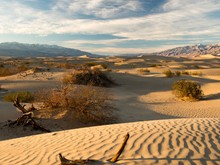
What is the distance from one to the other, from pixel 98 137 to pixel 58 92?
20.2ft

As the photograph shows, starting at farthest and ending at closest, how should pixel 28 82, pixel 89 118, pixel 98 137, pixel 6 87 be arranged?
pixel 28 82 < pixel 6 87 < pixel 89 118 < pixel 98 137

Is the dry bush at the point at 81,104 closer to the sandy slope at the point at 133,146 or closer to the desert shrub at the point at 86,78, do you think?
the sandy slope at the point at 133,146

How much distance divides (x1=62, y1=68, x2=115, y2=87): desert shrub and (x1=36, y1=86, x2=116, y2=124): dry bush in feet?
31.5

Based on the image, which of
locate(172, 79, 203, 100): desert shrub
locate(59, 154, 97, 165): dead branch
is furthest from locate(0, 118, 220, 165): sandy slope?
locate(172, 79, 203, 100): desert shrub

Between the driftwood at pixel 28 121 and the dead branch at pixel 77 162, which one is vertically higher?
the dead branch at pixel 77 162

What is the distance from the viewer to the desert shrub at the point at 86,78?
23156 millimetres

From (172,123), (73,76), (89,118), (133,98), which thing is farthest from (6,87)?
(172,123)

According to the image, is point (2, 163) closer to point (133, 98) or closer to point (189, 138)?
point (189, 138)

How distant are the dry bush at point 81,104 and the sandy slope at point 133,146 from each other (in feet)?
12.4

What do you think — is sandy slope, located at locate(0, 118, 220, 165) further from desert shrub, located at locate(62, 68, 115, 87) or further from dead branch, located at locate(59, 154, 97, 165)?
desert shrub, located at locate(62, 68, 115, 87)

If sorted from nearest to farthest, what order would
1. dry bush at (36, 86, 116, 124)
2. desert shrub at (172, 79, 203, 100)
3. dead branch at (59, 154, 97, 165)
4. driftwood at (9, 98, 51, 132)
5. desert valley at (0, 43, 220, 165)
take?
dead branch at (59, 154, 97, 165) → desert valley at (0, 43, 220, 165) → driftwood at (9, 98, 51, 132) → dry bush at (36, 86, 116, 124) → desert shrub at (172, 79, 203, 100)

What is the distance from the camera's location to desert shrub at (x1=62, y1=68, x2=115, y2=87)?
2316cm

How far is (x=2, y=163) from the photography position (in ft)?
20.6

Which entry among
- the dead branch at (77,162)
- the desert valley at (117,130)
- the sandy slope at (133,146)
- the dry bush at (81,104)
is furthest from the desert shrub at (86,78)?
the dead branch at (77,162)
